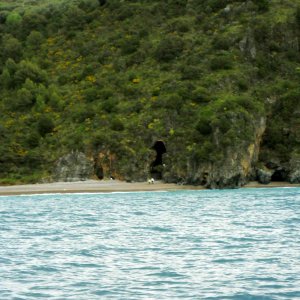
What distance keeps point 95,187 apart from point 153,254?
51252 millimetres

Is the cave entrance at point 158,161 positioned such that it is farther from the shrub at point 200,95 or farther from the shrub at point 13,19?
the shrub at point 13,19

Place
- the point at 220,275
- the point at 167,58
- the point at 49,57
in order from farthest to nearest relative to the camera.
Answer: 1. the point at 49,57
2. the point at 167,58
3. the point at 220,275

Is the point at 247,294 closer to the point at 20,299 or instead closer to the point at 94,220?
the point at 20,299

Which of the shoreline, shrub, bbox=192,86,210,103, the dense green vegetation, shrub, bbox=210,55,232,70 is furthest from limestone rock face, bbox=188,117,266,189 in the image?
shrub, bbox=210,55,232,70

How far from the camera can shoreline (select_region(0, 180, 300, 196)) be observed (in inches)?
2913

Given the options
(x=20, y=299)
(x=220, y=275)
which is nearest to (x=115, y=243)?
(x=220, y=275)

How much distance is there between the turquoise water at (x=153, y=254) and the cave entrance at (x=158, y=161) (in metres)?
38.4

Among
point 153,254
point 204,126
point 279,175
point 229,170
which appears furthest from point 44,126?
point 153,254

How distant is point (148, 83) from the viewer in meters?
100

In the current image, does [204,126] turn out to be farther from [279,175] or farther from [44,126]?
[44,126]

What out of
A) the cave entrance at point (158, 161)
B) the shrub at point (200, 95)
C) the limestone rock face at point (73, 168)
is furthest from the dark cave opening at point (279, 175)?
the limestone rock face at point (73, 168)

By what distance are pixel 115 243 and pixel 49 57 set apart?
96627 mm

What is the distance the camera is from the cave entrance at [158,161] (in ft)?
276

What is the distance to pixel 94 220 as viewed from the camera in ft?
132
